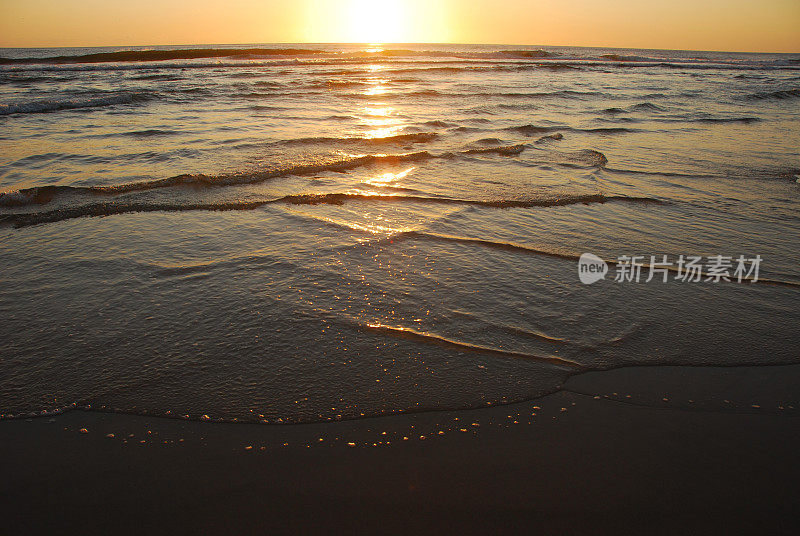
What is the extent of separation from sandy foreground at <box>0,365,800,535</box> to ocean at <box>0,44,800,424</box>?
0.16m

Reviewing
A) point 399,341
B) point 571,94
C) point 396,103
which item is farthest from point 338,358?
point 571,94

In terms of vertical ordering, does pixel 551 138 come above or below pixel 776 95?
below

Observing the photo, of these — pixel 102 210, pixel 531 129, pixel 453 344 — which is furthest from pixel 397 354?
pixel 531 129

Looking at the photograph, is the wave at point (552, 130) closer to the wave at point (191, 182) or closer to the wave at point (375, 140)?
the wave at point (375, 140)

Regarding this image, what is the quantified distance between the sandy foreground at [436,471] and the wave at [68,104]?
50.5 feet

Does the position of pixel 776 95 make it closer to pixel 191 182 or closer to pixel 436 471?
pixel 191 182

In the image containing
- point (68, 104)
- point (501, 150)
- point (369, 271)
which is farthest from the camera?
point (68, 104)

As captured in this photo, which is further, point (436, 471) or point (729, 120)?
point (729, 120)

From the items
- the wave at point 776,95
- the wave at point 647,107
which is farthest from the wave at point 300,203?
the wave at point 776,95

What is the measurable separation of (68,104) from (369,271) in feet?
51.0

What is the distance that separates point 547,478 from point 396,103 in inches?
608

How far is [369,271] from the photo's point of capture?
3678mm

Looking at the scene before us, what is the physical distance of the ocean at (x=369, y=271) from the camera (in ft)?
8.23

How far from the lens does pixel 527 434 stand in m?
2.18
